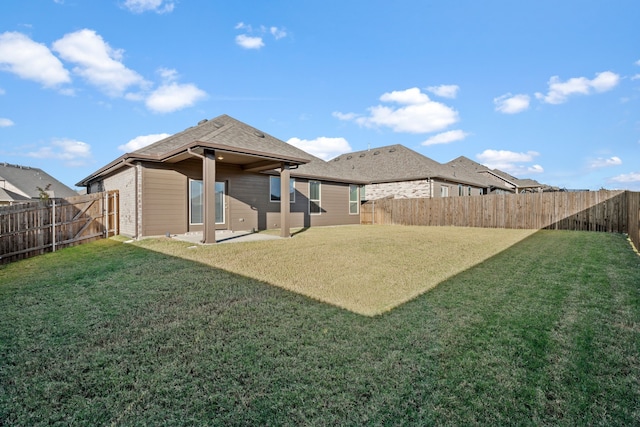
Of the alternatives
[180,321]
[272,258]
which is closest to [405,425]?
[180,321]

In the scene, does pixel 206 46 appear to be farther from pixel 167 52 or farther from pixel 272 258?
pixel 272 258

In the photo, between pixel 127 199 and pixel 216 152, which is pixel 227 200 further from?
pixel 127 199

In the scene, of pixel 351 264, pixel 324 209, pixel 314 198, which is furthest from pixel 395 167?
pixel 351 264

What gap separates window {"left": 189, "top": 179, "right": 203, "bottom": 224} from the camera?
10492mm

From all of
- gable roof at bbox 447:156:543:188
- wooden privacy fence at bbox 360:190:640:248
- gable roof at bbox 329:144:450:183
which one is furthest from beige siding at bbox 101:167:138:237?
gable roof at bbox 447:156:543:188

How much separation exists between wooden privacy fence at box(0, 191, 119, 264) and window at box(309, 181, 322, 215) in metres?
8.31

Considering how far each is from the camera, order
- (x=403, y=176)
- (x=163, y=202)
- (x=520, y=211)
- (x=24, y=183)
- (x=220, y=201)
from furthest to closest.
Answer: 1. (x=24, y=183)
2. (x=403, y=176)
3. (x=520, y=211)
4. (x=220, y=201)
5. (x=163, y=202)

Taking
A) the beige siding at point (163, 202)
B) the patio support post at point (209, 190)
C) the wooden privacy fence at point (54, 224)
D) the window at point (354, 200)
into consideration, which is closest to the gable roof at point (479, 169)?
the window at point (354, 200)

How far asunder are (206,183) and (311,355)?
266 inches

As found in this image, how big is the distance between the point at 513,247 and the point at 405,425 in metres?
8.05

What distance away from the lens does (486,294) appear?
4020 millimetres

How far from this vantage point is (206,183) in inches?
317

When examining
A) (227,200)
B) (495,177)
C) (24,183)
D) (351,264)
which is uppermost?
(495,177)

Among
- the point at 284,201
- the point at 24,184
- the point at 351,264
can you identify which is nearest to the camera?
the point at 351,264
